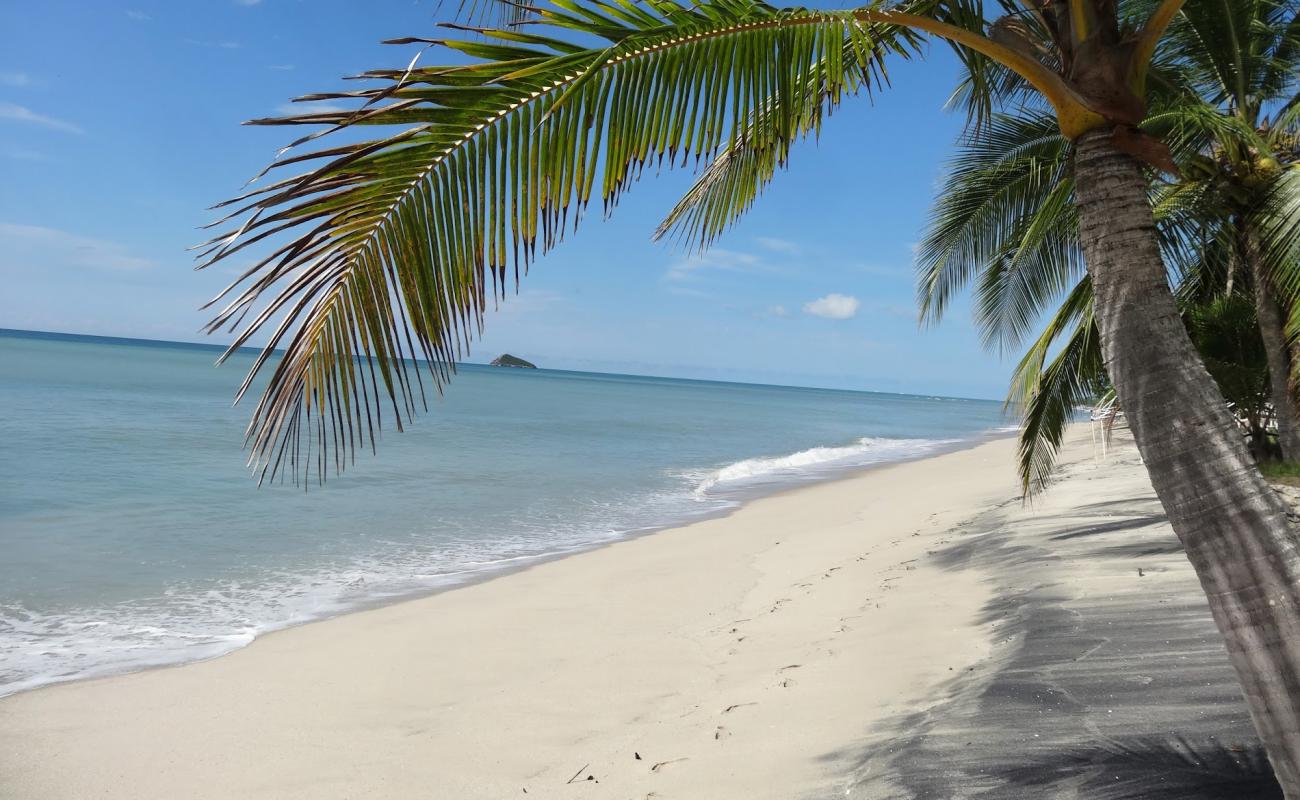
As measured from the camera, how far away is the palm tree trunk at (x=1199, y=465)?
1968 millimetres

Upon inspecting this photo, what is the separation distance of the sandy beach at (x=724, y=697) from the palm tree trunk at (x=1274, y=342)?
5.46 ft

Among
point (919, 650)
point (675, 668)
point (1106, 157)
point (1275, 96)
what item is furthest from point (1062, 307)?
point (1106, 157)

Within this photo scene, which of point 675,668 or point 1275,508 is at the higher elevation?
point 1275,508

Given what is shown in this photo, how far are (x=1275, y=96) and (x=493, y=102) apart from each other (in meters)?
9.25

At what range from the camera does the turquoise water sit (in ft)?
23.7

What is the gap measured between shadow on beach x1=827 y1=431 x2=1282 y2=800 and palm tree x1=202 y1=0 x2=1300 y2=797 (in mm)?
1049

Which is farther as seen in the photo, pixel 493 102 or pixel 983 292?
pixel 983 292

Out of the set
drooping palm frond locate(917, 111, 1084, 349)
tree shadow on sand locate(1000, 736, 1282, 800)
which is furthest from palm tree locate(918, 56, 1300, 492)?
tree shadow on sand locate(1000, 736, 1282, 800)

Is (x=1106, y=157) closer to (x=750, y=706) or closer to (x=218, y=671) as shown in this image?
(x=750, y=706)

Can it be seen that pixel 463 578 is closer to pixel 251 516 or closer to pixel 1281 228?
pixel 251 516

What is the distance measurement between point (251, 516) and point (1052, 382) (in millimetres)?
10529

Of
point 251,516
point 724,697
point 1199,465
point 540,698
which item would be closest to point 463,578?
point 540,698

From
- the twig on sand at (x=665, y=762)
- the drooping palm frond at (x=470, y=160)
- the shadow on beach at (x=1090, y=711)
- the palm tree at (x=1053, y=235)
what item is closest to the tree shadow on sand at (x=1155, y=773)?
the shadow on beach at (x=1090, y=711)

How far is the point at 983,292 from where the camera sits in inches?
357
